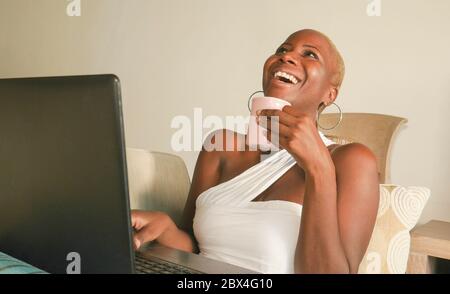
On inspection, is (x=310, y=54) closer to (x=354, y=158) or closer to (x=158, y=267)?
(x=354, y=158)

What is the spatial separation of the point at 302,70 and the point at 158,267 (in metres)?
Result: 0.60

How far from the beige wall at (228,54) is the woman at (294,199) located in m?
0.70

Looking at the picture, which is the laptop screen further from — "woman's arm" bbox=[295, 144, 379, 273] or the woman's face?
the woman's face

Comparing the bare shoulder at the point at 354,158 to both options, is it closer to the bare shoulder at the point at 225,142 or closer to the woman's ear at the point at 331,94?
the woman's ear at the point at 331,94

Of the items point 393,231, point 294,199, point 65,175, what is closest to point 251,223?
point 294,199

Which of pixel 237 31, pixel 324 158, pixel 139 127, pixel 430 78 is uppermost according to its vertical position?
pixel 237 31

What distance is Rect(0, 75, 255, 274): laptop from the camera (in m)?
0.50

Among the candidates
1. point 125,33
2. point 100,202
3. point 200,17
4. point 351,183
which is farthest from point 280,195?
point 125,33

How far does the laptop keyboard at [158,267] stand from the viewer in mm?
698

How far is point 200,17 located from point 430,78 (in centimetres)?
112

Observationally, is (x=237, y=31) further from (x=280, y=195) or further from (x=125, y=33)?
(x=280, y=195)

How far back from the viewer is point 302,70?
1.07 m

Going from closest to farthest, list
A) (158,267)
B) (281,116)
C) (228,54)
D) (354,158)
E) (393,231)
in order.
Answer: (158,267) < (281,116) < (354,158) < (393,231) < (228,54)

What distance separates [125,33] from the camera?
2.40 m
